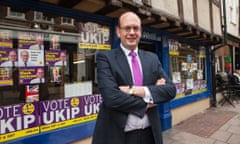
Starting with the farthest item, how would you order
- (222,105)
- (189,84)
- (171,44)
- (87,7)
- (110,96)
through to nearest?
(222,105)
(189,84)
(171,44)
(87,7)
(110,96)

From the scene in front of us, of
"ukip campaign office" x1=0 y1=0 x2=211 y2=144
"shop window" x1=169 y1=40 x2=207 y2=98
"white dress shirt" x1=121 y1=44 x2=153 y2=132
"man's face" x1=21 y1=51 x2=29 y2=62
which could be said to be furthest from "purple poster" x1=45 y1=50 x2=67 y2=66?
"shop window" x1=169 y1=40 x2=207 y2=98

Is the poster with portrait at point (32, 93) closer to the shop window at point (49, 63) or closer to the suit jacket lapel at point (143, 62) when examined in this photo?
the shop window at point (49, 63)

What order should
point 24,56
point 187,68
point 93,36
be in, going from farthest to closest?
point 187,68 → point 93,36 → point 24,56

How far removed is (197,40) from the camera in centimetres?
707

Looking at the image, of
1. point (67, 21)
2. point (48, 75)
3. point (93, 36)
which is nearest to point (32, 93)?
point (48, 75)

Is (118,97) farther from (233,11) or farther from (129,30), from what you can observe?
(233,11)

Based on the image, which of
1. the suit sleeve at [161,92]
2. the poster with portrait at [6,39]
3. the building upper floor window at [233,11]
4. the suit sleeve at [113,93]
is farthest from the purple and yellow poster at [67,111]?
the building upper floor window at [233,11]

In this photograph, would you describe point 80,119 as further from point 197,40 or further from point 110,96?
point 197,40

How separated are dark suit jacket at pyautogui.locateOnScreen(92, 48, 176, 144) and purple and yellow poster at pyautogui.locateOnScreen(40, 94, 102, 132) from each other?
165 cm

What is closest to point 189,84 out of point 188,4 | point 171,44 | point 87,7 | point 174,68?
point 174,68

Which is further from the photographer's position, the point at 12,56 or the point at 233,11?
the point at 233,11

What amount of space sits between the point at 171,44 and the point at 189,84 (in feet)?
5.30

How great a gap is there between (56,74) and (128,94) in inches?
78.6

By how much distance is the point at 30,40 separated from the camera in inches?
115
